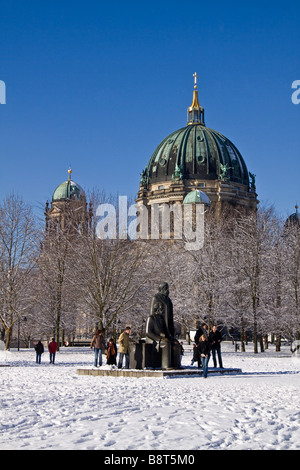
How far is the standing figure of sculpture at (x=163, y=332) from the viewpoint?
870 inches

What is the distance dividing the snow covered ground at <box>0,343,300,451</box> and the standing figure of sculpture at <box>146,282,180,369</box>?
122 inches

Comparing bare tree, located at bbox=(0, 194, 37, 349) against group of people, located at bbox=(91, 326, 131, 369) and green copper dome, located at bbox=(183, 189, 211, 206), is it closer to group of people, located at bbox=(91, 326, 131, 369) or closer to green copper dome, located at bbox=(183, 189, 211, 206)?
group of people, located at bbox=(91, 326, 131, 369)

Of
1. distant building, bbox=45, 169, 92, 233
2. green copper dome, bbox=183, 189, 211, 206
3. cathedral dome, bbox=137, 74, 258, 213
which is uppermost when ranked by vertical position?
Result: cathedral dome, bbox=137, 74, 258, 213

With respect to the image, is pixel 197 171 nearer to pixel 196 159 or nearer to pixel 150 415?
pixel 196 159

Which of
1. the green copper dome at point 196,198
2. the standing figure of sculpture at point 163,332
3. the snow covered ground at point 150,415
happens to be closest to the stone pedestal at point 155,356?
the standing figure of sculpture at point 163,332

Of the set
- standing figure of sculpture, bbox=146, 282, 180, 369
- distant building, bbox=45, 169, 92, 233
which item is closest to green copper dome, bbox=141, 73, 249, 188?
distant building, bbox=45, 169, 92, 233

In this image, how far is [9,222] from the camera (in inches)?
1575

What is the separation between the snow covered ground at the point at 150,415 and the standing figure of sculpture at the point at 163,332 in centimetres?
309

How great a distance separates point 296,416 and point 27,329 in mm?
42051

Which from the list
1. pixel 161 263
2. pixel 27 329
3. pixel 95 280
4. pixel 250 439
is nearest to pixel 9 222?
pixel 95 280

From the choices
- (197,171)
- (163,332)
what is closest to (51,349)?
(163,332)

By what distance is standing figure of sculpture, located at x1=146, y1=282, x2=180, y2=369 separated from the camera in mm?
22109

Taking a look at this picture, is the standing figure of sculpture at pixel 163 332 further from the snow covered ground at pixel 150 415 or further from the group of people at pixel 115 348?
the snow covered ground at pixel 150 415

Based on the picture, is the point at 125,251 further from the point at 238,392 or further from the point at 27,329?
the point at 238,392
